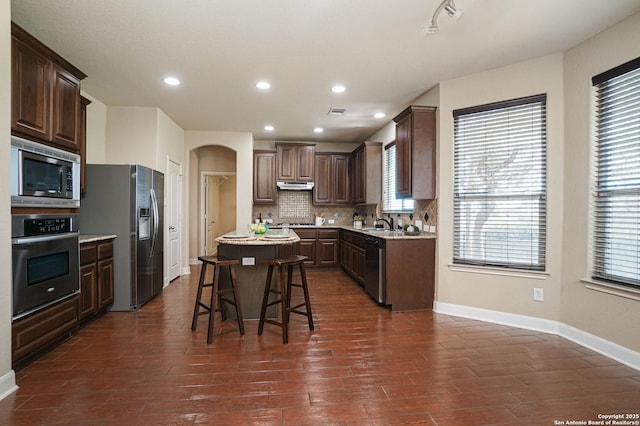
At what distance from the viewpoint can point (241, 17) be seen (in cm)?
251

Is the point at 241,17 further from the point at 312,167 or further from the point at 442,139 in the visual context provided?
the point at 312,167

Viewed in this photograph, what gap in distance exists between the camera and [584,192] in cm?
288

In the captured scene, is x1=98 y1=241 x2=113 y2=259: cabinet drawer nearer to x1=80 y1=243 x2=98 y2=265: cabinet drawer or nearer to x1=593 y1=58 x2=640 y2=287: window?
x1=80 y1=243 x2=98 y2=265: cabinet drawer

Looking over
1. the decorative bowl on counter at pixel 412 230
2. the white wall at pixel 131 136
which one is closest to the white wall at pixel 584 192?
the decorative bowl on counter at pixel 412 230

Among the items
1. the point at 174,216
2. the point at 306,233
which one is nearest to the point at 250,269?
the point at 174,216

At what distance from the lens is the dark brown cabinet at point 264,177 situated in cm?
661

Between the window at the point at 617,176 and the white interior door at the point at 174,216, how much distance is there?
210 inches

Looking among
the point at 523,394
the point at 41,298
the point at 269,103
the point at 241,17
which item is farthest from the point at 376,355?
the point at 269,103

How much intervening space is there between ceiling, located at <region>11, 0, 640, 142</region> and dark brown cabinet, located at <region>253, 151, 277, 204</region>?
7.32ft

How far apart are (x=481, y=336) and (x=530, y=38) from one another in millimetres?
2703

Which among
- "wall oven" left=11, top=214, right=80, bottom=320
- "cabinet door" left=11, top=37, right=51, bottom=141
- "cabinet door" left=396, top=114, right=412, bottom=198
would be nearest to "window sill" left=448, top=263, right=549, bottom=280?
"cabinet door" left=396, top=114, right=412, bottom=198

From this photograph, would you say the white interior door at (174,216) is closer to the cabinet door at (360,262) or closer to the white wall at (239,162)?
the white wall at (239,162)

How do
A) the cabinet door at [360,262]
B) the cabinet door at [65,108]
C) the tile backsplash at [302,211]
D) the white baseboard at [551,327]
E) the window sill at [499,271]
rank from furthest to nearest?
the tile backsplash at [302,211]
the cabinet door at [360,262]
the window sill at [499,271]
the cabinet door at [65,108]
the white baseboard at [551,327]

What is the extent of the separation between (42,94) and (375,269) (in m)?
3.64
